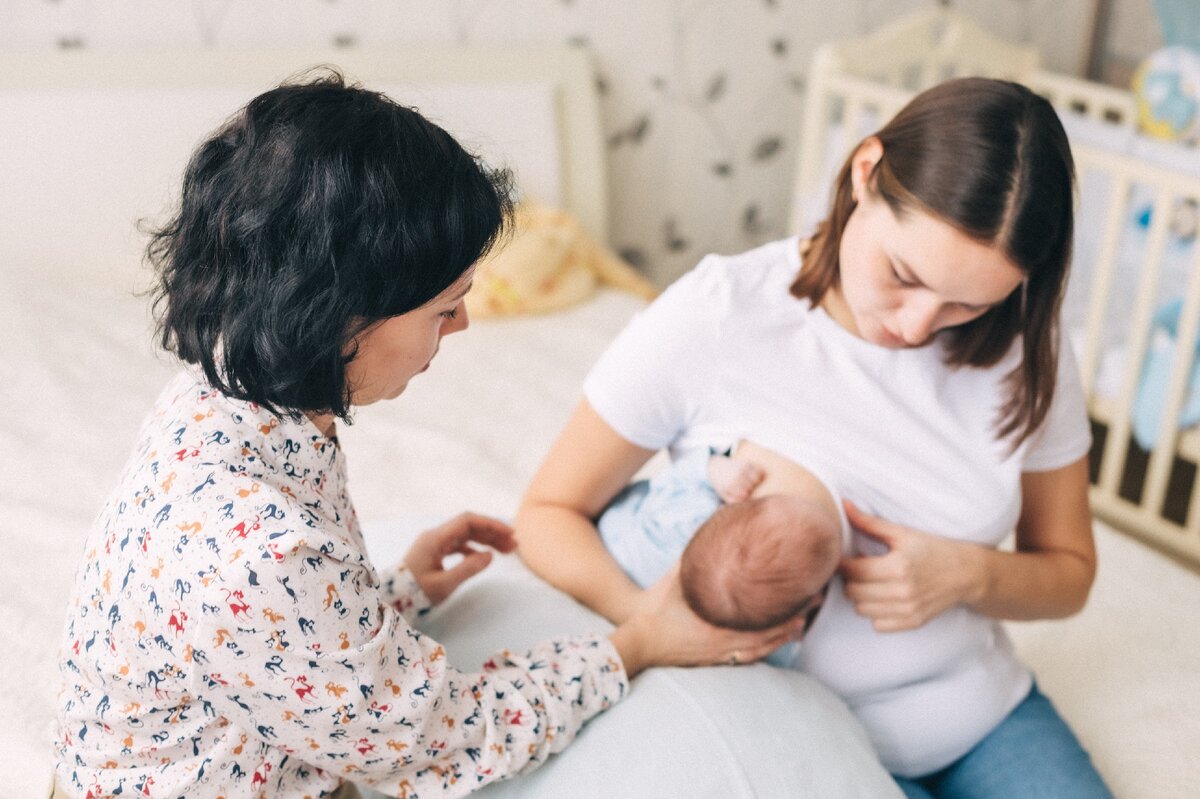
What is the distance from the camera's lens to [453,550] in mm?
1175

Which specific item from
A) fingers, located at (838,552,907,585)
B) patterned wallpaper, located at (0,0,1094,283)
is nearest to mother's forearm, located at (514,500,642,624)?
fingers, located at (838,552,907,585)

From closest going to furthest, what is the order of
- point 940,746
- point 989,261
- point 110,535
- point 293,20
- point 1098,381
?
point 110,535 < point 989,261 < point 940,746 < point 1098,381 < point 293,20

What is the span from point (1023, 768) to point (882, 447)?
14.2 inches

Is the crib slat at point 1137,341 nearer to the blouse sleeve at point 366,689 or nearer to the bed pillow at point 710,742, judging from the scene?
the bed pillow at point 710,742

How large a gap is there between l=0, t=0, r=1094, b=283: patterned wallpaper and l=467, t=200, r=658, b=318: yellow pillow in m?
0.40

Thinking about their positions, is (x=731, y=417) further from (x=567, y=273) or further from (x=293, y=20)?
(x=293, y=20)

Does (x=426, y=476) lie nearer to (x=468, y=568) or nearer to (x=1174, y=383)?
(x=468, y=568)

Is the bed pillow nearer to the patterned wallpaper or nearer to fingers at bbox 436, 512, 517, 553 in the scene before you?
fingers at bbox 436, 512, 517, 553

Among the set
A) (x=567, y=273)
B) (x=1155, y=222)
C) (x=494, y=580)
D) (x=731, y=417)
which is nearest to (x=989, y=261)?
(x=731, y=417)

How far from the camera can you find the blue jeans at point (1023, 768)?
3.67 ft

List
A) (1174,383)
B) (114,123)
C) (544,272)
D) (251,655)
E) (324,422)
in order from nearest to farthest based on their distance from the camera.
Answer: (251,655) < (324,422) < (1174,383) < (114,123) < (544,272)

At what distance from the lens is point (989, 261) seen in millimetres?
997

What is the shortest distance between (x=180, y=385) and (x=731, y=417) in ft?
1.86

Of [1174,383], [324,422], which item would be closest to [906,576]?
[324,422]
